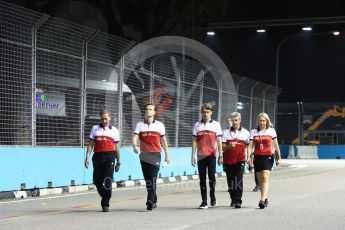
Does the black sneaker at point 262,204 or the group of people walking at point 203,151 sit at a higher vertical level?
the group of people walking at point 203,151

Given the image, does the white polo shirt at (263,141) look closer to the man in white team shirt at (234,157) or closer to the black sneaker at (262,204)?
the man in white team shirt at (234,157)

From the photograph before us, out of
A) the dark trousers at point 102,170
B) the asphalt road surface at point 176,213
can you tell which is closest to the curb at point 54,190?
the asphalt road surface at point 176,213

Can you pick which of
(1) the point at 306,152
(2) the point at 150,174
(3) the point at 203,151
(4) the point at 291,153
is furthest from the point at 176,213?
(1) the point at 306,152

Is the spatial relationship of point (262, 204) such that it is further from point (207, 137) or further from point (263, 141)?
point (207, 137)

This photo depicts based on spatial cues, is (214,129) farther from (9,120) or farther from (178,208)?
(9,120)

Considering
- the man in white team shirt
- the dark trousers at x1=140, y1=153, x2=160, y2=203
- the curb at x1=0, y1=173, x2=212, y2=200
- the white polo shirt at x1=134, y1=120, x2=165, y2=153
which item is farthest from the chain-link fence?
the man in white team shirt

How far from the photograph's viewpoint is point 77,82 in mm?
17922

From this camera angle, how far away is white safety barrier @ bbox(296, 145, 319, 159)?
52.0 metres

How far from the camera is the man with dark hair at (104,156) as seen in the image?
11.7 metres

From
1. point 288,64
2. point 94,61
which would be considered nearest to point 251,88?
point 94,61

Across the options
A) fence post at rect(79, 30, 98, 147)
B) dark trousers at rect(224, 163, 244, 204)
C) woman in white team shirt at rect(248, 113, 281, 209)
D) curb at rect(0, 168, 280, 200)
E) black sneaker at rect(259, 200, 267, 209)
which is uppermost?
fence post at rect(79, 30, 98, 147)

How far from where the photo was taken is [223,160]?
1257 centimetres

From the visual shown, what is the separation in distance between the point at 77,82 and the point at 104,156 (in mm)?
6440

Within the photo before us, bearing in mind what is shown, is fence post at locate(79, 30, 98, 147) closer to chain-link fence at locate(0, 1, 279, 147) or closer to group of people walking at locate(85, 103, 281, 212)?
chain-link fence at locate(0, 1, 279, 147)
